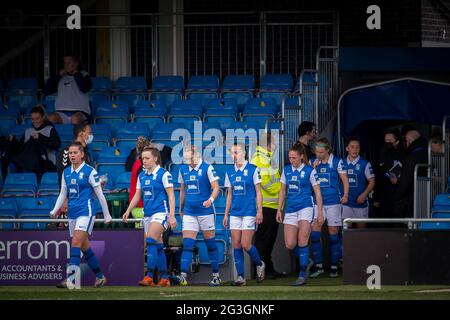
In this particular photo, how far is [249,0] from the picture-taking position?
22734 mm

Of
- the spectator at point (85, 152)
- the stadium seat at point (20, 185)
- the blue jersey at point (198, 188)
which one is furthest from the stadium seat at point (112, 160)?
the blue jersey at point (198, 188)

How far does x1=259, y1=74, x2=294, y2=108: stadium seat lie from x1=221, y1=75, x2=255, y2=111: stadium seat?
0.20m

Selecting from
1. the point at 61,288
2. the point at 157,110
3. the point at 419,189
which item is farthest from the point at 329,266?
the point at 61,288

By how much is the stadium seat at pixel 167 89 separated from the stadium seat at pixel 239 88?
766 millimetres

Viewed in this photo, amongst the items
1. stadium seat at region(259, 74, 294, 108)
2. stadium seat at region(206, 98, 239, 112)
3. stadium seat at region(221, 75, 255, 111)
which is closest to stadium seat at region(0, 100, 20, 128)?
stadium seat at region(206, 98, 239, 112)

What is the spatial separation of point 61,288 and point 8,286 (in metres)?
0.82

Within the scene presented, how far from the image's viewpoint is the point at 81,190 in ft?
50.9

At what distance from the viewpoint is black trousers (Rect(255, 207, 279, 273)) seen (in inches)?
687

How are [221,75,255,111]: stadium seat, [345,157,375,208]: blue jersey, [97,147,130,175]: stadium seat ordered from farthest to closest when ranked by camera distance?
[221,75,255,111]: stadium seat, [97,147,130,175]: stadium seat, [345,157,375,208]: blue jersey

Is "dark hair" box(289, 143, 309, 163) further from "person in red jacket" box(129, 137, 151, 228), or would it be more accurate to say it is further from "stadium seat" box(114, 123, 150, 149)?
"stadium seat" box(114, 123, 150, 149)

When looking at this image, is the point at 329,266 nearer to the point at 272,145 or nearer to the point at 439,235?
the point at 272,145

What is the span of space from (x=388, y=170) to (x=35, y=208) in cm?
516

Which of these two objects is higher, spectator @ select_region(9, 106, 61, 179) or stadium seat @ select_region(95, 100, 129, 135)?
stadium seat @ select_region(95, 100, 129, 135)

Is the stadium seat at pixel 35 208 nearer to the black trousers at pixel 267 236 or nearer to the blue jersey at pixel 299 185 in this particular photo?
the black trousers at pixel 267 236
